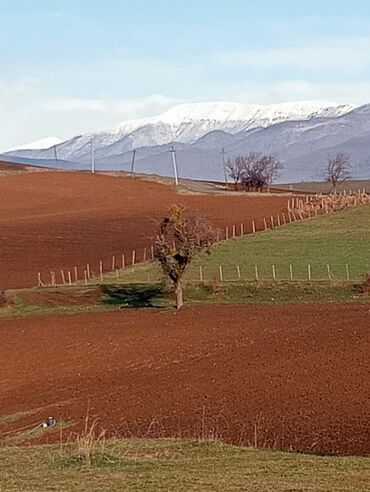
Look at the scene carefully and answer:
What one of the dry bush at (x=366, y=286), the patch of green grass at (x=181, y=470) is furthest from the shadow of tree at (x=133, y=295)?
the patch of green grass at (x=181, y=470)

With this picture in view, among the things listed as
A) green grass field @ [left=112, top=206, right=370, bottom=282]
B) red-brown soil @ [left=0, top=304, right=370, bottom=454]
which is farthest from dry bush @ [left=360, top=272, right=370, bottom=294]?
red-brown soil @ [left=0, top=304, right=370, bottom=454]

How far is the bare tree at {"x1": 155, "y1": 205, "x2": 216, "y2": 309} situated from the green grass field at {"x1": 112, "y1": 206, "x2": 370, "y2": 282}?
631cm

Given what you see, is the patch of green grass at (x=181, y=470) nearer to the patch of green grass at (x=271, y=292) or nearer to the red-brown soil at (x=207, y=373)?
the red-brown soil at (x=207, y=373)

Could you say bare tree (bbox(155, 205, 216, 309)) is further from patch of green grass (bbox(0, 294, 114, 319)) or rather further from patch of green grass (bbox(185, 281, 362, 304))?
patch of green grass (bbox(0, 294, 114, 319))

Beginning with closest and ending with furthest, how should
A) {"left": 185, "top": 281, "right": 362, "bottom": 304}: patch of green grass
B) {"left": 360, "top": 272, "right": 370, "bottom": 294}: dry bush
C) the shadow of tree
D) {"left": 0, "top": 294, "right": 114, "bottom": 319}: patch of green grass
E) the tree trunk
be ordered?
the tree trunk, {"left": 360, "top": 272, "right": 370, "bottom": 294}: dry bush, {"left": 185, "top": 281, "right": 362, "bottom": 304}: patch of green grass, {"left": 0, "top": 294, "right": 114, "bottom": 319}: patch of green grass, the shadow of tree

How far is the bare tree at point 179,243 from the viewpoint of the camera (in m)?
48.1

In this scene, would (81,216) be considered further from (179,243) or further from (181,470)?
(181,470)

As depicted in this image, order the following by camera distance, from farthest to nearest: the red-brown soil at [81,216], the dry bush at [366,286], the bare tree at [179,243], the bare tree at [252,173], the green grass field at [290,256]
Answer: the bare tree at [252,173]
the red-brown soil at [81,216]
the green grass field at [290,256]
the dry bush at [366,286]
the bare tree at [179,243]

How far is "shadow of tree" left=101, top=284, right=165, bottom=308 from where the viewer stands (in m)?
51.5

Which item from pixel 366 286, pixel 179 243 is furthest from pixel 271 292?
pixel 179 243

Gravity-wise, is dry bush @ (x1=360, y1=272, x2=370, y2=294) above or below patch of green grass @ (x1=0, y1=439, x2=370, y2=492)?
below

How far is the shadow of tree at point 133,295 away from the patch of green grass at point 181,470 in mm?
33721

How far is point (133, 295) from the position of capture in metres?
53.0

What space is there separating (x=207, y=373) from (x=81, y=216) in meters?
62.9
